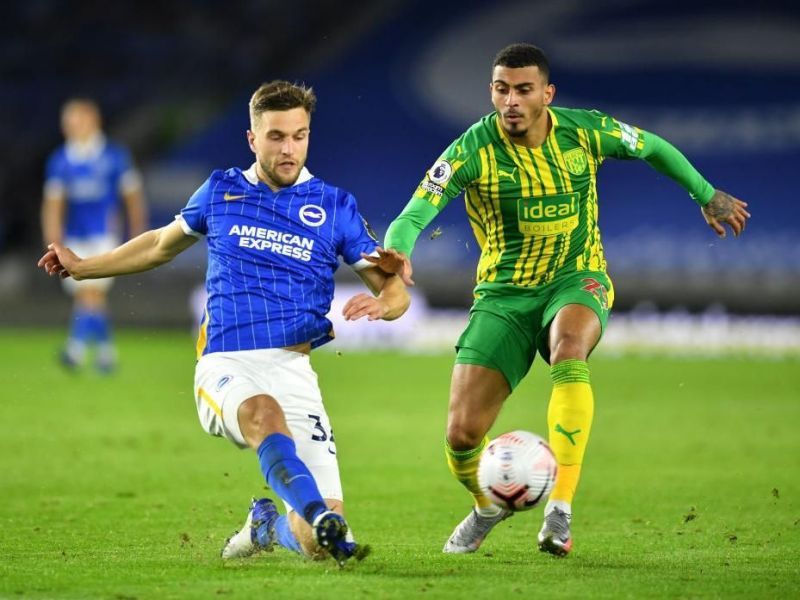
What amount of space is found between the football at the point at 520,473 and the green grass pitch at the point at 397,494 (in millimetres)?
280

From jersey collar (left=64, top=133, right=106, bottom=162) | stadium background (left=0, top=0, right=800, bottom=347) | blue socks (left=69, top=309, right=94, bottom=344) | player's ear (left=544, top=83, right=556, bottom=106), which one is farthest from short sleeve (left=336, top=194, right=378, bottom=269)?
stadium background (left=0, top=0, right=800, bottom=347)

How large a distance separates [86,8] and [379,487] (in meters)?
18.9

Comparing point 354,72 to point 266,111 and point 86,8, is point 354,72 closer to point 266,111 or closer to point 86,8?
point 86,8

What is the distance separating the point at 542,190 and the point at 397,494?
2.48 m

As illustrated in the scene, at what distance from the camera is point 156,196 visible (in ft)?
78.9

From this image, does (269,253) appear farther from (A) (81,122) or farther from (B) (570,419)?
(A) (81,122)

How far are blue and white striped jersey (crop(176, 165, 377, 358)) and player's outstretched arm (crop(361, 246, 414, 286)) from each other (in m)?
0.18

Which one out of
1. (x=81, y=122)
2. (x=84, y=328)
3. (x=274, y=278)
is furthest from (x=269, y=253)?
(x=81, y=122)

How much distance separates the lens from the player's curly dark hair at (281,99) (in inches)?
227

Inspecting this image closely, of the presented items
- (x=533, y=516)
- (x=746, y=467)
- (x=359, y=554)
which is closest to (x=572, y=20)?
(x=746, y=467)

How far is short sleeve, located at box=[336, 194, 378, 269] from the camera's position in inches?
233

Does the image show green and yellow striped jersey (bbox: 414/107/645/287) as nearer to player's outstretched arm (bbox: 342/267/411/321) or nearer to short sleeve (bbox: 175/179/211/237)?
player's outstretched arm (bbox: 342/267/411/321)

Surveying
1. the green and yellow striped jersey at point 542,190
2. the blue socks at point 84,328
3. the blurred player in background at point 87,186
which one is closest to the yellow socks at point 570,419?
the green and yellow striped jersey at point 542,190

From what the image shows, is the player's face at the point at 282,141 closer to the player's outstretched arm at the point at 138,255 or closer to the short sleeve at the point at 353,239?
the short sleeve at the point at 353,239
